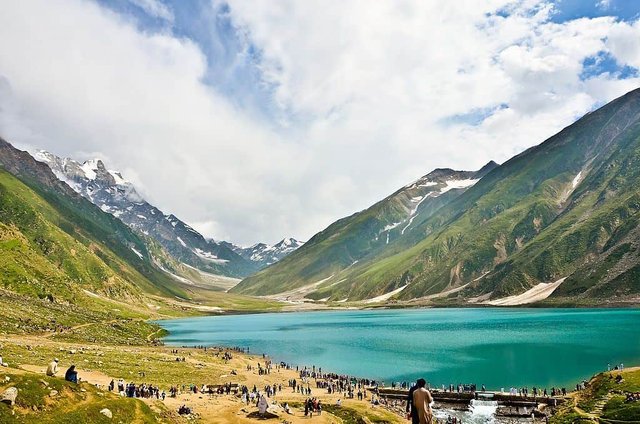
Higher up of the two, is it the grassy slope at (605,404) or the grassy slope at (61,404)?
the grassy slope at (61,404)

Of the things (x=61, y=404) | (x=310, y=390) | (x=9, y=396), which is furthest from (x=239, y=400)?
(x=9, y=396)

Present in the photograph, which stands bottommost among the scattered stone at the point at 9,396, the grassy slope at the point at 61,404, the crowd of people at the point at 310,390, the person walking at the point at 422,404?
the crowd of people at the point at 310,390

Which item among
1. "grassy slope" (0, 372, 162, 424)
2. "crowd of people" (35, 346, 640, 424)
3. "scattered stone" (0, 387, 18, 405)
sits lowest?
"crowd of people" (35, 346, 640, 424)

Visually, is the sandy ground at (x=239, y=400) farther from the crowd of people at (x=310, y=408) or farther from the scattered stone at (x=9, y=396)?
the scattered stone at (x=9, y=396)

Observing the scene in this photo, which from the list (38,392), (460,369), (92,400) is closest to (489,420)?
(460,369)

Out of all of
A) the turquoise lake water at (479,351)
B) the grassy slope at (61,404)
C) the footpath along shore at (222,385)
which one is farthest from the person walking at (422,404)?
the turquoise lake water at (479,351)

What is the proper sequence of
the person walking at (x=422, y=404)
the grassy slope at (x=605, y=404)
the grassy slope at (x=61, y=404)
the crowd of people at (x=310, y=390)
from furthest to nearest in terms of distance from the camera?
the crowd of people at (x=310, y=390) < the grassy slope at (x=605, y=404) < the grassy slope at (x=61, y=404) < the person walking at (x=422, y=404)

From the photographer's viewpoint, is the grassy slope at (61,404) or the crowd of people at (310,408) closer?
the grassy slope at (61,404)

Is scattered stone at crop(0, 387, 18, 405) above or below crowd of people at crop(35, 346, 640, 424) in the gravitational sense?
above

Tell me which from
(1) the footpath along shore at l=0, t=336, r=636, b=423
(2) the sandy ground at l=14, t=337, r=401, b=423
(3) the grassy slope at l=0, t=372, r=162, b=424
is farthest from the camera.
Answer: (1) the footpath along shore at l=0, t=336, r=636, b=423

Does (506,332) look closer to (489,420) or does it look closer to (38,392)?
(489,420)

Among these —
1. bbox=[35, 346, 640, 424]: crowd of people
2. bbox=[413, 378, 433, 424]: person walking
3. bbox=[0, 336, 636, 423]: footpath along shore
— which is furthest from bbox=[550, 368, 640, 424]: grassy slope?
bbox=[413, 378, 433, 424]: person walking

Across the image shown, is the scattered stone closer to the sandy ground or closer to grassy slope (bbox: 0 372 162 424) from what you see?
grassy slope (bbox: 0 372 162 424)

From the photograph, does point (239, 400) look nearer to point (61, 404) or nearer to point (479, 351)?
point (61, 404)
